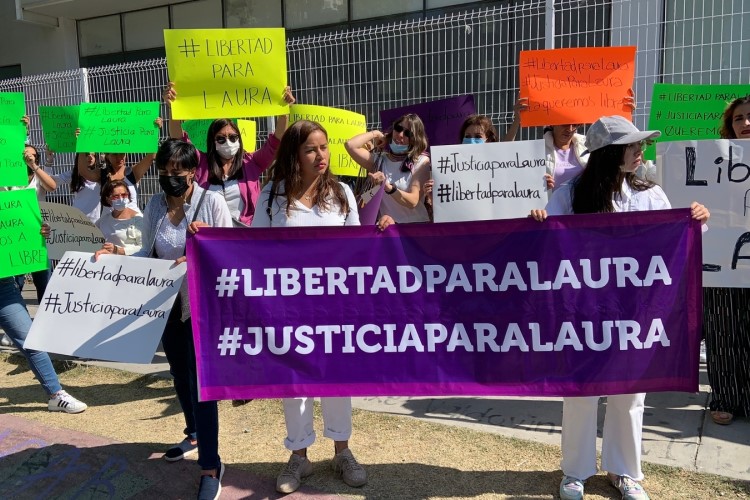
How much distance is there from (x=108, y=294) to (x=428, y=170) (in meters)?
2.07

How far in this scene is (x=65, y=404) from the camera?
14.8 ft

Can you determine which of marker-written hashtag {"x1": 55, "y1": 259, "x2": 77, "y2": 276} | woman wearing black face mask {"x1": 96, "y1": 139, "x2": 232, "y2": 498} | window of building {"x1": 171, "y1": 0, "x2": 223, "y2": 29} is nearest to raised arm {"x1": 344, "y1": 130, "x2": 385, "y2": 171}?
woman wearing black face mask {"x1": 96, "y1": 139, "x2": 232, "y2": 498}

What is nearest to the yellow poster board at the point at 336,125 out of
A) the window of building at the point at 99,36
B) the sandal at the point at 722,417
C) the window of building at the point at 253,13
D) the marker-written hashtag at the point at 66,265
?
the marker-written hashtag at the point at 66,265

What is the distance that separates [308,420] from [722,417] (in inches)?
97.8

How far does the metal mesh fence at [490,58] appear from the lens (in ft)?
18.7

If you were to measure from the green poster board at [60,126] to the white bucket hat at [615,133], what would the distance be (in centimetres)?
521

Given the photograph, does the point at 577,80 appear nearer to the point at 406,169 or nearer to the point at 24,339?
the point at 406,169

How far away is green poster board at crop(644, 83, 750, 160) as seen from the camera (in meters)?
4.66

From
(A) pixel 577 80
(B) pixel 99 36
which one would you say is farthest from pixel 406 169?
(B) pixel 99 36

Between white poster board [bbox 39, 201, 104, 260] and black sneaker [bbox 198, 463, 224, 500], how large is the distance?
2315 mm

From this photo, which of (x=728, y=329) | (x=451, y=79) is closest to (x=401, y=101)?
(x=451, y=79)

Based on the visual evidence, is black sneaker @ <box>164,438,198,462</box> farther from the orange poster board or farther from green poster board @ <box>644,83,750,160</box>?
green poster board @ <box>644,83,750,160</box>

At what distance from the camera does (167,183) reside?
3.25 meters

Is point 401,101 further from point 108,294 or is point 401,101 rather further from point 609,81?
point 108,294
